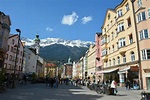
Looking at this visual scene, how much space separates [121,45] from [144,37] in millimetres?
9178

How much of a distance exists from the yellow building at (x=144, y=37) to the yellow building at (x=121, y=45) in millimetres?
2002

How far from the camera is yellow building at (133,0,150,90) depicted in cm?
2975

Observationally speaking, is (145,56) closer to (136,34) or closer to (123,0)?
(136,34)

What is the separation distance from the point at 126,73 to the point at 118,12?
49.2ft

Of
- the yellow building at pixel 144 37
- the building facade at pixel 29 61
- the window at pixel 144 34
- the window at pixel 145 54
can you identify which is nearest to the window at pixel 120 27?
the yellow building at pixel 144 37

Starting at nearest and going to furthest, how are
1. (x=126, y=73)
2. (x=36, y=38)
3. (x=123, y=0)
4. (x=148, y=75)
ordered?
(x=148, y=75) → (x=126, y=73) → (x=123, y=0) → (x=36, y=38)

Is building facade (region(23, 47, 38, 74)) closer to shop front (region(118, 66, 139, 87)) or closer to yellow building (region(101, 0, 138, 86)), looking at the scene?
yellow building (region(101, 0, 138, 86))

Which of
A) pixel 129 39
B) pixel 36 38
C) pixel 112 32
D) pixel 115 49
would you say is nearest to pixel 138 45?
pixel 129 39

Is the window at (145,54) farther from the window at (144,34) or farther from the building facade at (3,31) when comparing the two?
the building facade at (3,31)

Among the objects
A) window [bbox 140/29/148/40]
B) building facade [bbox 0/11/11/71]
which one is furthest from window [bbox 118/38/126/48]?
building facade [bbox 0/11/11/71]

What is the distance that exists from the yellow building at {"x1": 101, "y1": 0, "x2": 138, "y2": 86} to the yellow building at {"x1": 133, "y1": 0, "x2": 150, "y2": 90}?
200 centimetres

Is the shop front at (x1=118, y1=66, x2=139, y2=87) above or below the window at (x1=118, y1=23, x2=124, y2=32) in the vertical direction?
below

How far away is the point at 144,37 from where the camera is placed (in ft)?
100.0

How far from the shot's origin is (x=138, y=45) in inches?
1259
